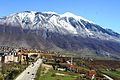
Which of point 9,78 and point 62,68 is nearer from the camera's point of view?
point 9,78

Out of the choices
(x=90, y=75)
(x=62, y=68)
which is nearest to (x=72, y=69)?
(x=62, y=68)

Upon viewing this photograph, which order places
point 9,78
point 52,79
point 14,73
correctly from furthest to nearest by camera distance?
point 52,79
point 14,73
point 9,78

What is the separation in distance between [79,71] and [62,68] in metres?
9.19

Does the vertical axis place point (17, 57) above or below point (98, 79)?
above

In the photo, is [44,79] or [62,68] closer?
[44,79]

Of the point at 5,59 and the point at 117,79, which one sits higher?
the point at 5,59

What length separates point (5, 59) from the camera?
510 feet

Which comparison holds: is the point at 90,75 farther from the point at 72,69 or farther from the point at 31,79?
the point at 31,79

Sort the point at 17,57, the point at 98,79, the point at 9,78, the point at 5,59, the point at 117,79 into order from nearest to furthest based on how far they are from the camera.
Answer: the point at 9,78 → the point at 98,79 → the point at 117,79 → the point at 5,59 → the point at 17,57

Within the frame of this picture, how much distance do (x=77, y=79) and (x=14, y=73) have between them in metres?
24.0

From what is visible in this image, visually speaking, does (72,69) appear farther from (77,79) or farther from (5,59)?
(77,79)

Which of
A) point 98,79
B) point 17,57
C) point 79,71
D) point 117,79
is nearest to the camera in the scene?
point 98,79

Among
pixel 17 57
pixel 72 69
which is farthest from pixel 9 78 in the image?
pixel 17 57

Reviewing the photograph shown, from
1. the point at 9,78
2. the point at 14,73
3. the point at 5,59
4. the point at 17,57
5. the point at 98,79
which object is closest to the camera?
the point at 9,78
